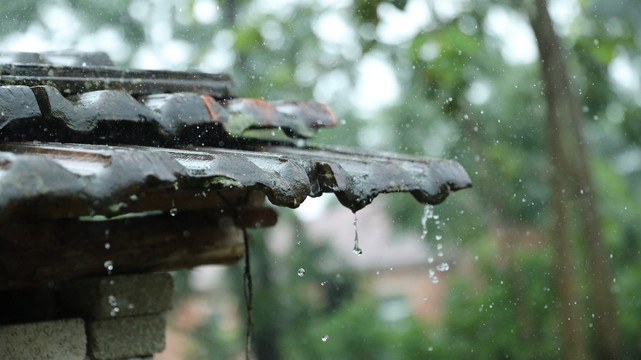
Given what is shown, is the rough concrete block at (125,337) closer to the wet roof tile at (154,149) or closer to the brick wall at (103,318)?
the brick wall at (103,318)

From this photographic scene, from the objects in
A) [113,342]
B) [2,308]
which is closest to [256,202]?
[113,342]

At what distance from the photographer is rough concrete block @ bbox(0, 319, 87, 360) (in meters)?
2.52

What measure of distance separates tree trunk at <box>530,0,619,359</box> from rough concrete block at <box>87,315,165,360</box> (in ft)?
15.6

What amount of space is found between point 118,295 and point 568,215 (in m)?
5.03

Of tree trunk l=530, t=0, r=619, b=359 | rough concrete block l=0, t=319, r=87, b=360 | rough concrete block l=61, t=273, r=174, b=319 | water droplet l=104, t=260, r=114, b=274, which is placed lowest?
rough concrete block l=0, t=319, r=87, b=360

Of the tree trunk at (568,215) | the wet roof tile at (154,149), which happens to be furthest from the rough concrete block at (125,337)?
the tree trunk at (568,215)

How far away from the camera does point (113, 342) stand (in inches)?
112

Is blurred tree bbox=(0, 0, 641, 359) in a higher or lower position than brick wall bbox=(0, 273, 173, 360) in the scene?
higher

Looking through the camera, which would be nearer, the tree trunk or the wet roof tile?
the wet roof tile

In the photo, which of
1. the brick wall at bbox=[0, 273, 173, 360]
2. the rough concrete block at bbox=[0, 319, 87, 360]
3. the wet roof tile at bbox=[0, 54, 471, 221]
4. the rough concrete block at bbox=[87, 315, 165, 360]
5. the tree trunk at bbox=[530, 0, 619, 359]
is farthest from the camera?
the tree trunk at bbox=[530, 0, 619, 359]

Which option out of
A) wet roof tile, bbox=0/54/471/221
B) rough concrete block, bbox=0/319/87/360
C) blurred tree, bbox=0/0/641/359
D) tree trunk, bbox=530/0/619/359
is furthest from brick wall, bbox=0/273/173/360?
tree trunk, bbox=530/0/619/359

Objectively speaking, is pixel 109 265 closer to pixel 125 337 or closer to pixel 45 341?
pixel 125 337

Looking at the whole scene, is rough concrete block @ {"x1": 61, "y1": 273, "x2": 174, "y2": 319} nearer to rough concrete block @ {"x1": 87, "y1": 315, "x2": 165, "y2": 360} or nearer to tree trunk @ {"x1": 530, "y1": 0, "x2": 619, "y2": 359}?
rough concrete block @ {"x1": 87, "y1": 315, "x2": 165, "y2": 360}

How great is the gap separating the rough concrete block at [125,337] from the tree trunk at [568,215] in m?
4.75
